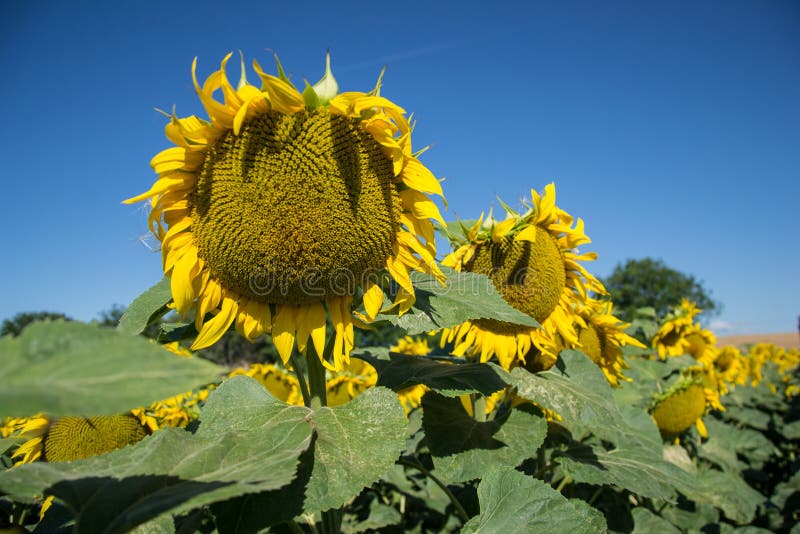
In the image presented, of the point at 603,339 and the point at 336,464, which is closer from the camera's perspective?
the point at 336,464

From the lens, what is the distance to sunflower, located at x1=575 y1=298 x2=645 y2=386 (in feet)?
12.0

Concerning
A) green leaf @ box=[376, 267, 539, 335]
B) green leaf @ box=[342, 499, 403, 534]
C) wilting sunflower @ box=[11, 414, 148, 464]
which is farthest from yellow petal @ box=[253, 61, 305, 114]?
green leaf @ box=[342, 499, 403, 534]

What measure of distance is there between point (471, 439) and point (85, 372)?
6.77 ft

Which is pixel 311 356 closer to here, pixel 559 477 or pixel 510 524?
pixel 510 524

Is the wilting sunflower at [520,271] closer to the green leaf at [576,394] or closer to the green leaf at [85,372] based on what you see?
the green leaf at [576,394]

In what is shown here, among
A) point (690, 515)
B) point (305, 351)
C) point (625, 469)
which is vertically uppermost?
point (305, 351)

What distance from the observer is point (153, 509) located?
2.90 ft

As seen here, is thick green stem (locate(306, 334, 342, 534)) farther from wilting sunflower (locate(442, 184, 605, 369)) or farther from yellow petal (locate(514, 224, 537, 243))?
yellow petal (locate(514, 224, 537, 243))

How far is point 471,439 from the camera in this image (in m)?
2.50

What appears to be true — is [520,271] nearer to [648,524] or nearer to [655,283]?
[648,524]

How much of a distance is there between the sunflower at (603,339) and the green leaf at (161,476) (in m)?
2.71

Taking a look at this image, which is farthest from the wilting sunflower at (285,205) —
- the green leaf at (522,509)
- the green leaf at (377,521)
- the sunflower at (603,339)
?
the sunflower at (603,339)

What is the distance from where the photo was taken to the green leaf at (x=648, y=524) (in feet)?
12.3

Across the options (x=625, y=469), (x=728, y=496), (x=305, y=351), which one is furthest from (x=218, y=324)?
(x=728, y=496)
